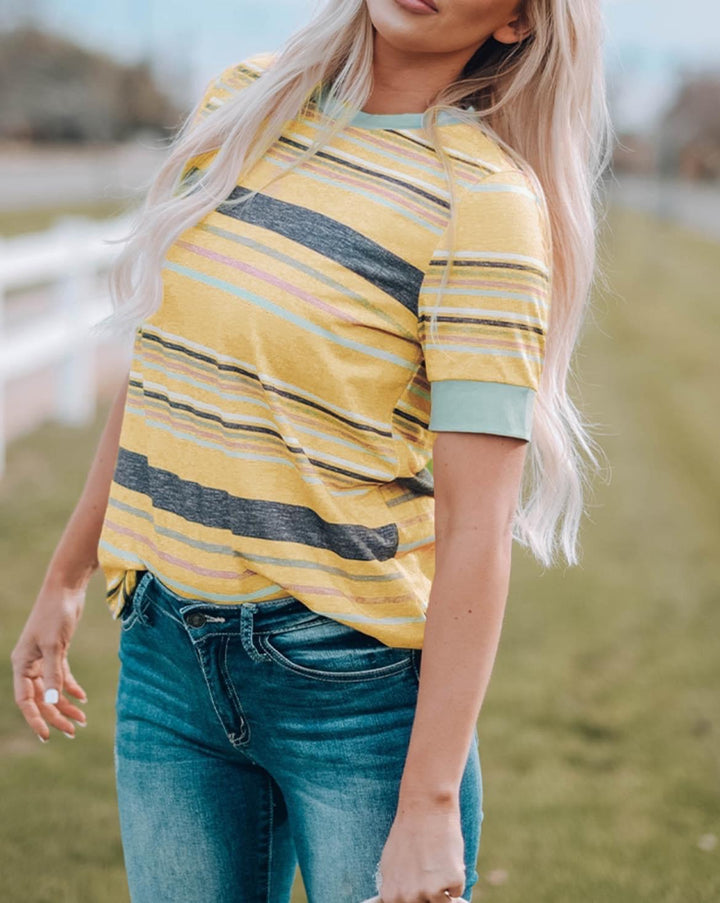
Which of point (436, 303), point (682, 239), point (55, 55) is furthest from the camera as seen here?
point (55, 55)

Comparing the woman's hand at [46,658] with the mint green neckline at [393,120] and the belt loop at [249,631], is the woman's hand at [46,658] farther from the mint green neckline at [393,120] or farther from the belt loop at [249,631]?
the mint green neckline at [393,120]

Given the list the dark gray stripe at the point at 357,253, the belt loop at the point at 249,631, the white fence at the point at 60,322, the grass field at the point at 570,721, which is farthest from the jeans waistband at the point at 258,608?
the white fence at the point at 60,322

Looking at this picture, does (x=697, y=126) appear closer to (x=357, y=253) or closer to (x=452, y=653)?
(x=357, y=253)

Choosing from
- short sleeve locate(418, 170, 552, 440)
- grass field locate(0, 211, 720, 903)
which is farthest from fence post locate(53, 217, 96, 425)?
short sleeve locate(418, 170, 552, 440)

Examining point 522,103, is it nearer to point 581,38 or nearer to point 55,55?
point 581,38

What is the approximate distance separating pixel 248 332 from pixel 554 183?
47cm

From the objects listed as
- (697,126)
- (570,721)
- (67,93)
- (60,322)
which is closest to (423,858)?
(570,721)

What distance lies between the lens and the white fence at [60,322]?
749 cm

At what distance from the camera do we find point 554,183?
1.58 m

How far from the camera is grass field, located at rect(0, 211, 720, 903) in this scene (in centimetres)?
351

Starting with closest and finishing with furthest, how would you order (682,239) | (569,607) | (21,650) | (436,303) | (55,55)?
(436,303)
(21,650)
(569,607)
(682,239)
(55,55)

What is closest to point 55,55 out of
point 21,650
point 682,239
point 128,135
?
point 128,135

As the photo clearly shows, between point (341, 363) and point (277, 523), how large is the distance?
8.7 inches

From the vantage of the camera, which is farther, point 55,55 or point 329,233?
point 55,55
